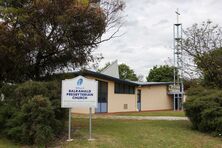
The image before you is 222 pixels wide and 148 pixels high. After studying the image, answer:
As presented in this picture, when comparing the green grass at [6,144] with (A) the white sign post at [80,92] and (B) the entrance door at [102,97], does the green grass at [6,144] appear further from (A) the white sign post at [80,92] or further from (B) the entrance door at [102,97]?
(B) the entrance door at [102,97]

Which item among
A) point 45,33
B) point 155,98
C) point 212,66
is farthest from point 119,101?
point 45,33

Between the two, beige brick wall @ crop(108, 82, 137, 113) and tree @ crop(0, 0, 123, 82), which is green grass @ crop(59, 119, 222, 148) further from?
beige brick wall @ crop(108, 82, 137, 113)

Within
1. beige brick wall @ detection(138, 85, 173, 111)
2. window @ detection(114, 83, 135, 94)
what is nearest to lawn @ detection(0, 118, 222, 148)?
window @ detection(114, 83, 135, 94)

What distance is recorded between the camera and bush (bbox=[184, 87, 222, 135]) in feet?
53.2

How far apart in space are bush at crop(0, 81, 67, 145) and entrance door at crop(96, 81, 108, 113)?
21.6 m

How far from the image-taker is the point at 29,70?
18641 millimetres

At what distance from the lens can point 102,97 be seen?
3769 cm

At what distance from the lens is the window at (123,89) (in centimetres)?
4026

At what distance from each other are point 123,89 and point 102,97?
15.3 ft

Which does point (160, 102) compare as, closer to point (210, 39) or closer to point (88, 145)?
point (210, 39)

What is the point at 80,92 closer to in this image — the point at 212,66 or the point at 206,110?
the point at 206,110

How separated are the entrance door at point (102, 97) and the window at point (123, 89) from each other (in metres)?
2.02

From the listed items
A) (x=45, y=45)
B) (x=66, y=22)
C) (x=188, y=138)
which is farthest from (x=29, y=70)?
(x=188, y=138)

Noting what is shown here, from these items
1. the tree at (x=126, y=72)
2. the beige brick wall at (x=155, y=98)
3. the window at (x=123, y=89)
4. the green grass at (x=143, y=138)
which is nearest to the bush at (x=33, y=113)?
the green grass at (x=143, y=138)
